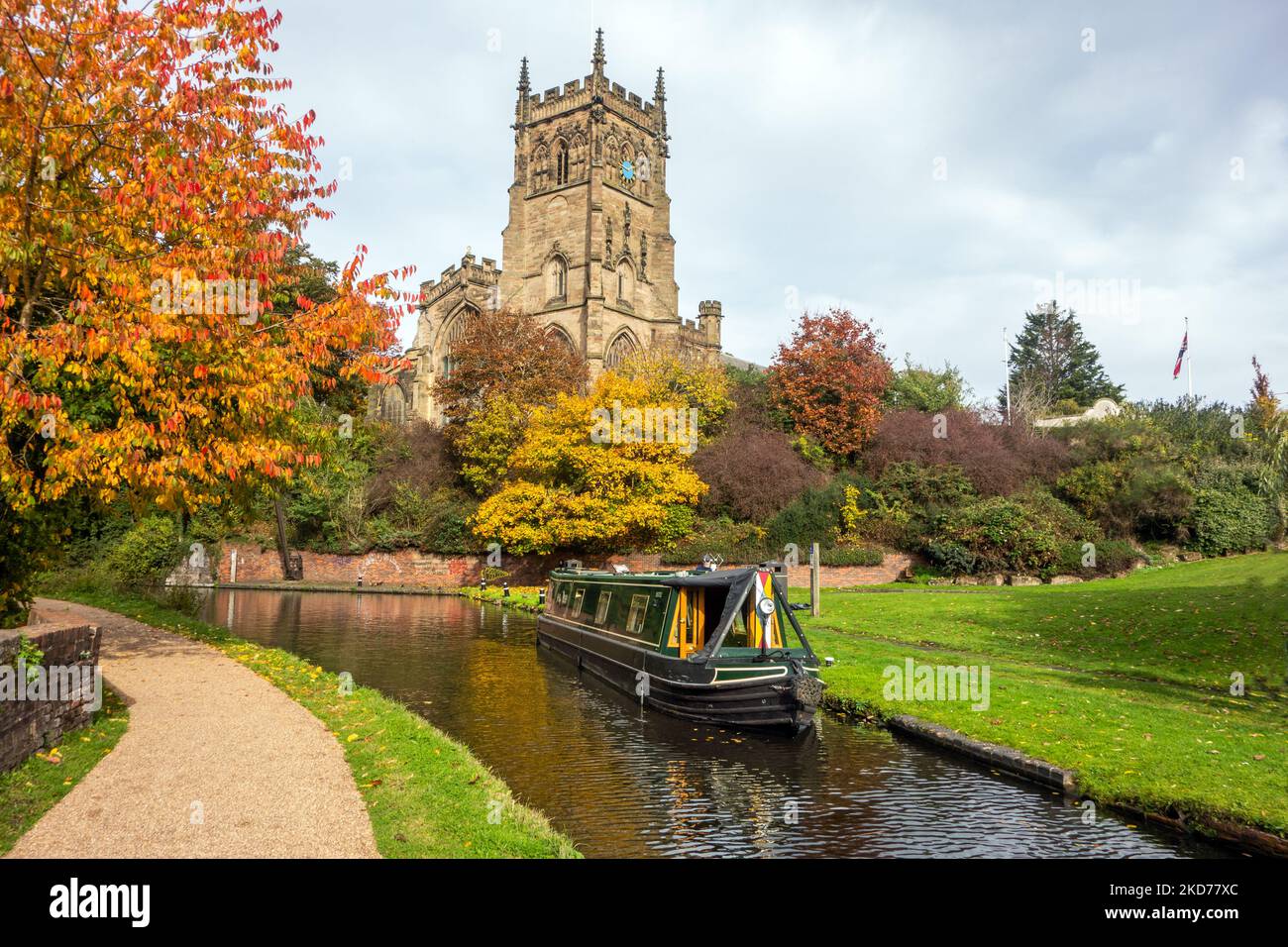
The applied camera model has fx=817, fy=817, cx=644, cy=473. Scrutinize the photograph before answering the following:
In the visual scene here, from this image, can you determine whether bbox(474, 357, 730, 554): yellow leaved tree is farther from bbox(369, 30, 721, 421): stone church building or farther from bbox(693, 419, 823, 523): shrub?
bbox(369, 30, 721, 421): stone church building

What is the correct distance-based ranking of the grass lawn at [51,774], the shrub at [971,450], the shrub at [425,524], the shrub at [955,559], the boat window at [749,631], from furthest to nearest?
the shrub at [425,524] → the shrub at [971,450] → the shrub at [955,559] → the boat window at [749,631] → the grass lawn at [51,774]

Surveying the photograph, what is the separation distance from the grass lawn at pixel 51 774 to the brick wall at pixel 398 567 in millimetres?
24652

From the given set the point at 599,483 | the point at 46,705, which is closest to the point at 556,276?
the point at 599,483

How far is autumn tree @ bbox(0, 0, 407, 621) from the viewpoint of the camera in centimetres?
930

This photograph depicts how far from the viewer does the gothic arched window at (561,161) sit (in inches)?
2228

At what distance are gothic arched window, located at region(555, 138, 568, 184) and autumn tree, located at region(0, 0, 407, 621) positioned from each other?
47.4m

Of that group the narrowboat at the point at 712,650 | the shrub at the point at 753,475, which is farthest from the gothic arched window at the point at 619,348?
the narrowboat at the point at 712,650

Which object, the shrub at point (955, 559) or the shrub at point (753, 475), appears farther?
the shrub at point (753, 475)

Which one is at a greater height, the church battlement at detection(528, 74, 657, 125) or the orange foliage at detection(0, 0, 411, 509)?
the church battlement at detection(528, 74, 657, 125)

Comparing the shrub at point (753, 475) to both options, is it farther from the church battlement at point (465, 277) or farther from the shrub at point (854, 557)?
the church battlement at point (465, 277)

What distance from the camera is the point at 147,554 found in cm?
2397

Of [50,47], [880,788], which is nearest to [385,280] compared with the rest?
[50,47]

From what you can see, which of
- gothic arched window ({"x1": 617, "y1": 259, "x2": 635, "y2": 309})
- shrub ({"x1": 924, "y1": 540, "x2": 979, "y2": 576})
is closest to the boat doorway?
shrub ({"x1": 924, "y1": 540, "x2": 979, "y2": 576})

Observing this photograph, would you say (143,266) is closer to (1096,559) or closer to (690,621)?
(690,621)
